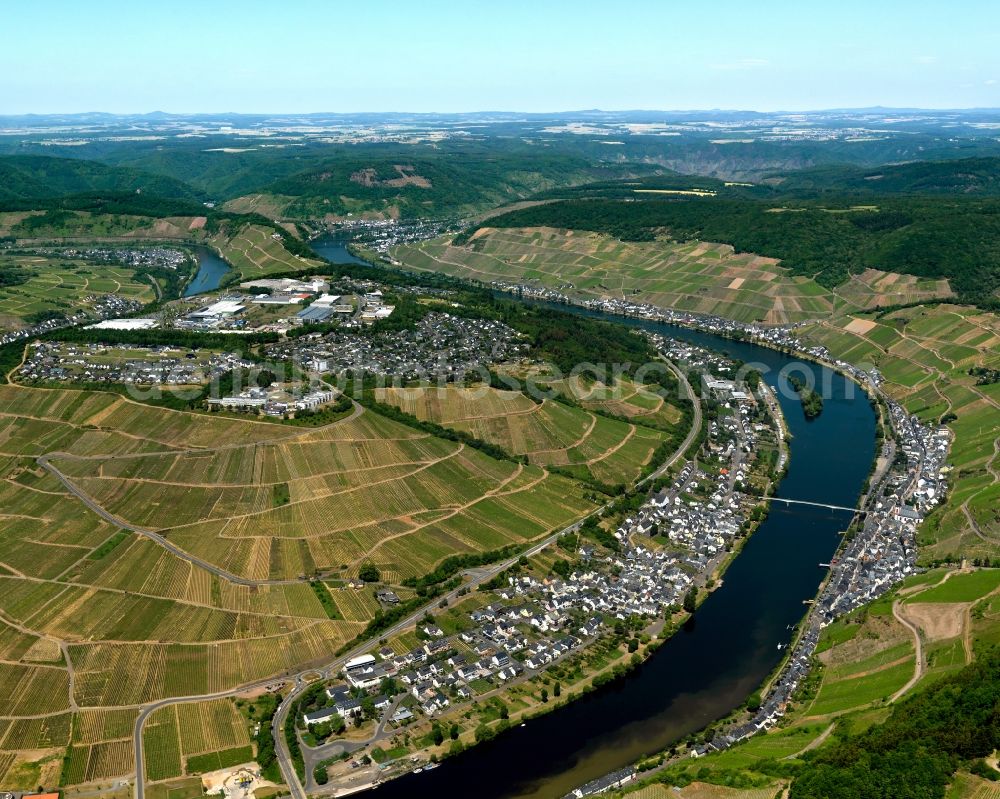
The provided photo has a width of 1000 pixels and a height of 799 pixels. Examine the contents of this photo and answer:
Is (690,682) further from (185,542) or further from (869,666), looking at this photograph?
(185,542)

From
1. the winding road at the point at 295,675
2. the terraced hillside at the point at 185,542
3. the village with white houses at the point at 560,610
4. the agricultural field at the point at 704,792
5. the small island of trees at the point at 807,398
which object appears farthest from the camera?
the small island of trees at the point at 807,398

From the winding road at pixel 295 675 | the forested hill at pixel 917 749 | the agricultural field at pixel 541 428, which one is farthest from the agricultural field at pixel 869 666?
the agricultural field at pixel 541 428

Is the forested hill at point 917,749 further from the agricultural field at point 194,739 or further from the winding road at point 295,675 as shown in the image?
the agricultural field at point 194,739

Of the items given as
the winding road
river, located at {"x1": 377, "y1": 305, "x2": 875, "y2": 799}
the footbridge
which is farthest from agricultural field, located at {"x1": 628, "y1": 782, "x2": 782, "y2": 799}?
the footbridge

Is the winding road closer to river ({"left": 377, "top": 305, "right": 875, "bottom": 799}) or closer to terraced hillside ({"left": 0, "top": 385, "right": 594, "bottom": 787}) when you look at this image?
terraced hillside ({"left": 0, "top": 385, "right": 594, "bottom": 787})

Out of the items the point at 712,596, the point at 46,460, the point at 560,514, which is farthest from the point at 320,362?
the point at 712,596

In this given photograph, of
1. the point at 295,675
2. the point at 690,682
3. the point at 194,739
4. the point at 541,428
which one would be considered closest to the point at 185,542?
the point at 295,675

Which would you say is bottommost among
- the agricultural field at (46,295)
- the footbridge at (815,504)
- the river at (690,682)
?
the river at (690,682)
